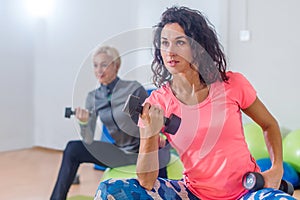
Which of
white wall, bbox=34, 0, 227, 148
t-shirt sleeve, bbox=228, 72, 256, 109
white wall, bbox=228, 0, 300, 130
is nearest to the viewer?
t-shirt sleeve, bbox=228, 72, 256, 109

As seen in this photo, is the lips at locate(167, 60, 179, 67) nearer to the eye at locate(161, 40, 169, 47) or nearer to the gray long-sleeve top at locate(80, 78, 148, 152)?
the eye at locate(161, 40, 169, 47)

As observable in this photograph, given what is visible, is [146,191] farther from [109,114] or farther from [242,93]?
[109,114]

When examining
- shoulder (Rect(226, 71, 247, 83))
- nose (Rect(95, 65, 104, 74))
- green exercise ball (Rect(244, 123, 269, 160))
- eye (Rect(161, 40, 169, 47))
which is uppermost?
eye (Rect(161, 40, 169, 47))

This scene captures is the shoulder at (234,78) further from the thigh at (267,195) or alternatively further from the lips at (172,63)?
the thigh at (267,195)

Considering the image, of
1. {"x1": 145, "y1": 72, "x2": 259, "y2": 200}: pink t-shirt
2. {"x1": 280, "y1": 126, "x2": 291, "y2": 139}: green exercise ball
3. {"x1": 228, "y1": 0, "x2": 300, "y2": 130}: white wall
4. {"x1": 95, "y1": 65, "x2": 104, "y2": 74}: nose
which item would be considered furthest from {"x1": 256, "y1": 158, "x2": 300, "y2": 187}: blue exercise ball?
{"x1": 145, "y1": 72, "x2": 259, "y2": 200}: pink t-shirt

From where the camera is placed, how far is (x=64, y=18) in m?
4.25

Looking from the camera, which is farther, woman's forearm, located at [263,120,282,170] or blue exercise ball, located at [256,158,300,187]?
blue exercise ball, located at [256,158,300,187]

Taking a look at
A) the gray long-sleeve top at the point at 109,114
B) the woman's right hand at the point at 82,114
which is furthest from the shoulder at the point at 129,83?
the woman's right hand at the point at 82,114

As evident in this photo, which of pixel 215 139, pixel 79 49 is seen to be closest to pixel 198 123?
pixel 215 139

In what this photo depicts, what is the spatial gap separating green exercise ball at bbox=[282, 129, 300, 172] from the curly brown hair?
1693mm

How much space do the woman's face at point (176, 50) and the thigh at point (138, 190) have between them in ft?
1.10

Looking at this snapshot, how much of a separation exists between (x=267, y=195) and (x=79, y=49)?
3.25 metres

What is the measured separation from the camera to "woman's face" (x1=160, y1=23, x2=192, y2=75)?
130 cm

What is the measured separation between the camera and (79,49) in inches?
164
